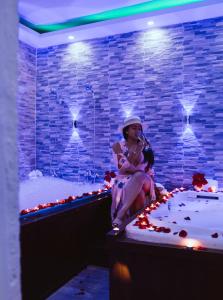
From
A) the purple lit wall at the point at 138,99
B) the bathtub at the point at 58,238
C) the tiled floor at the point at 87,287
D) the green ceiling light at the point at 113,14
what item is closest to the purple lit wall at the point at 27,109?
the purple lit wall at the point at 138,99

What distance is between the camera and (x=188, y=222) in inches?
100

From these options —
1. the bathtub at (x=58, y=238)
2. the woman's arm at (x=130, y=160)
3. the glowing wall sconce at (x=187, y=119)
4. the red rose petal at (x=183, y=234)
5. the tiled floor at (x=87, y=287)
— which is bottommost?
the tiled floor at (x=87, y=287)

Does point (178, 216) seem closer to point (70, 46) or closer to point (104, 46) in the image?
point (104, 46)

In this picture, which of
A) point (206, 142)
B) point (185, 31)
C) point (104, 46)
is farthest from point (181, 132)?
point (104, 46)

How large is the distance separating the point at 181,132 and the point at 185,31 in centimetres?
132

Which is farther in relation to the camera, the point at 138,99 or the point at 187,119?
the point at 138,99

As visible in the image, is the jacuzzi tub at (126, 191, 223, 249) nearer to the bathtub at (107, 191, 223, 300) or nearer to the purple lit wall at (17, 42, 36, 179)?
the bathtub at (107, 191, 223, 300)

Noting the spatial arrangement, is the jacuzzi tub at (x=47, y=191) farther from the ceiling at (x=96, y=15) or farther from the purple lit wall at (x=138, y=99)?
the ceiling at (x=96, y=15)

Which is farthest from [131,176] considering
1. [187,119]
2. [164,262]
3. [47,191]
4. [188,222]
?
[164,262]

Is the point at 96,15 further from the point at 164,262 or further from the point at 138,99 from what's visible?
the point at 164,262

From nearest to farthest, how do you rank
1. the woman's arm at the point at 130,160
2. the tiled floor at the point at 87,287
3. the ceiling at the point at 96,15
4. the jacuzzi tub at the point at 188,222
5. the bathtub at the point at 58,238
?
the jacuzzi tub at the point at 188,222 → the bathtub at the point at 58,238 → the tiled floor at the point at 87,287 → the woman's arm at the point at 130,160 → the ceiling at the point at 96,15

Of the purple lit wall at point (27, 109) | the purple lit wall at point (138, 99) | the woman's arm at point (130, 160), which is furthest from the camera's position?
the purple lit wall at point (27, 109)

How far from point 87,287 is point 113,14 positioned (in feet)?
11.6

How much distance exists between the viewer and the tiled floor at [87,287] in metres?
2.18
